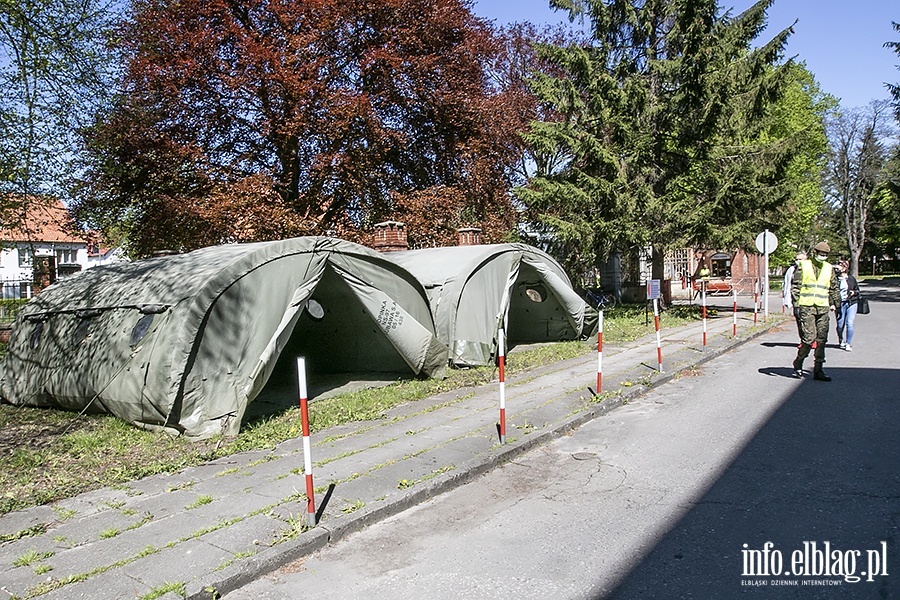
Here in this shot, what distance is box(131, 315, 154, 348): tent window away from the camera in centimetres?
785

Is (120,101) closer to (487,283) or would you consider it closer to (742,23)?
(487,283)

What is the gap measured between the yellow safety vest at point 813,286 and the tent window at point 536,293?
623 centimetres

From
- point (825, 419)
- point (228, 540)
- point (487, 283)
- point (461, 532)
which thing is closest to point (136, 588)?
point (228, 540)

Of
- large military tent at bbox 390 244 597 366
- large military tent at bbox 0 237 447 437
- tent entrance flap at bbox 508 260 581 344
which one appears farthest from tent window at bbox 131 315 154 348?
tent entrance flap at bbox 508 260 581 344

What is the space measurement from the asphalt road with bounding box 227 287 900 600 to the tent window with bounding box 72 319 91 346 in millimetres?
5773

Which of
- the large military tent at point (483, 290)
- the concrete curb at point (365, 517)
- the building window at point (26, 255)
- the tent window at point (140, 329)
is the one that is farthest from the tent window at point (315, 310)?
the building window at point (26, 255)

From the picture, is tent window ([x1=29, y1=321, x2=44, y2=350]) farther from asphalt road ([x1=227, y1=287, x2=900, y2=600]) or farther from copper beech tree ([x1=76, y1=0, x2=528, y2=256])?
asphalt road ([x1=227, y1=287, x2=900, y2=600])

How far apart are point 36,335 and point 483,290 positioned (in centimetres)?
730

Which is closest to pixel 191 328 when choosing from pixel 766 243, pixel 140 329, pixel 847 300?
pixel 140 329

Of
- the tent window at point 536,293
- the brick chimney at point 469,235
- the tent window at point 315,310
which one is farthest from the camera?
the brick chimney at point 469,235

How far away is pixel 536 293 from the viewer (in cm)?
1548

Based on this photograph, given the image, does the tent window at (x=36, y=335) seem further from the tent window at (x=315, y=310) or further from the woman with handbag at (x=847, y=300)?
the woman with handbag at (x=847, y=300)

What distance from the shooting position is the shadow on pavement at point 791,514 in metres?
3.92

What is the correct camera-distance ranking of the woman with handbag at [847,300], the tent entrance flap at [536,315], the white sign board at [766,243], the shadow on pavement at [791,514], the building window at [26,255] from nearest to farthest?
1. the shadow on pavement at [791,514]
2. the building window at [26,255]
3. the woman with handbag at [847,300]
4. the tent entrance flap at [536,315]
5. the white sign board at [766,243]
